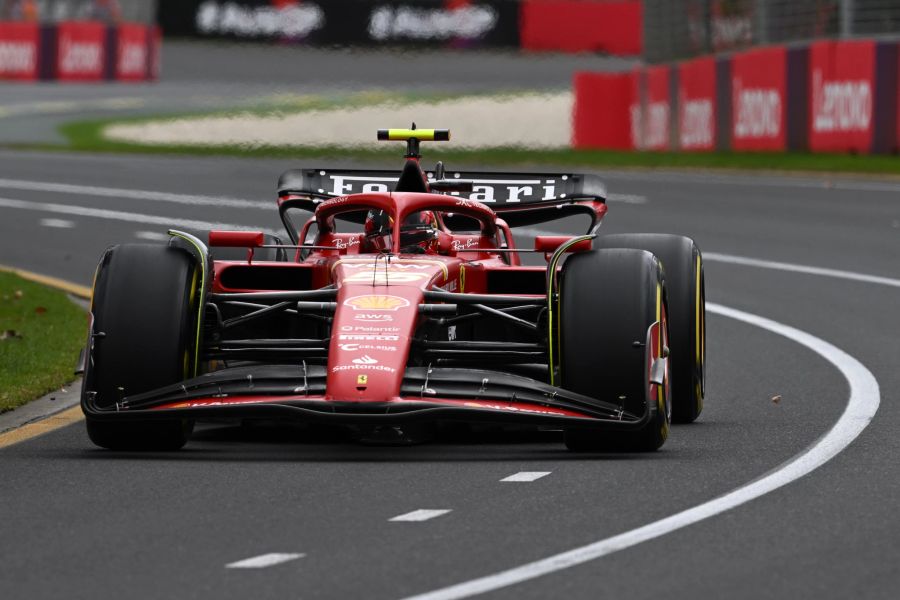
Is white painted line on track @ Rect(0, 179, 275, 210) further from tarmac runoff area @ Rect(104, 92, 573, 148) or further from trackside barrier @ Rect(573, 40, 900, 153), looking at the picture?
tarmac runoff area @ Rect(104, 92, 573, 148)

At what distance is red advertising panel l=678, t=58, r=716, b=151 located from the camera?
32.3 meters

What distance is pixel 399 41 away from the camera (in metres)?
59.7

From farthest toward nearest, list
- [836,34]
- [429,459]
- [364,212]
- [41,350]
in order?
1. [836,34]
2. [41,350]
3. [364,212]
4. [429,459]

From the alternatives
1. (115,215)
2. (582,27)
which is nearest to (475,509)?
(115,215)

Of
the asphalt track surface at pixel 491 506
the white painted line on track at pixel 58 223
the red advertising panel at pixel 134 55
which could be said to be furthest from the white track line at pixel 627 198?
the red advertising panel at pixel 134 55

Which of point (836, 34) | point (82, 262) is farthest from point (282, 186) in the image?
point (836, 34)

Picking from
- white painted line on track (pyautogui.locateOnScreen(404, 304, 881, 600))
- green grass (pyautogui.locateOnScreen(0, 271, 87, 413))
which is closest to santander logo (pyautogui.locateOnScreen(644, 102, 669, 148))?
green grass (pyautogui.locateOnScreen(0, 271, 87, 413))

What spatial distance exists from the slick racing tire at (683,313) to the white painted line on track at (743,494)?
0.75m

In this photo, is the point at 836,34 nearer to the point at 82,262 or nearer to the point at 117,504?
the point at 82,262

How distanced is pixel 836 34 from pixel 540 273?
1954 cm

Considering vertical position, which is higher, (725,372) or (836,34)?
(836,34)

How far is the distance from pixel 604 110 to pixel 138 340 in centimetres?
2798

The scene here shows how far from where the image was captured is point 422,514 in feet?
25.9

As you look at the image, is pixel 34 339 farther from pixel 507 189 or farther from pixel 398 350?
pixel 398 350
